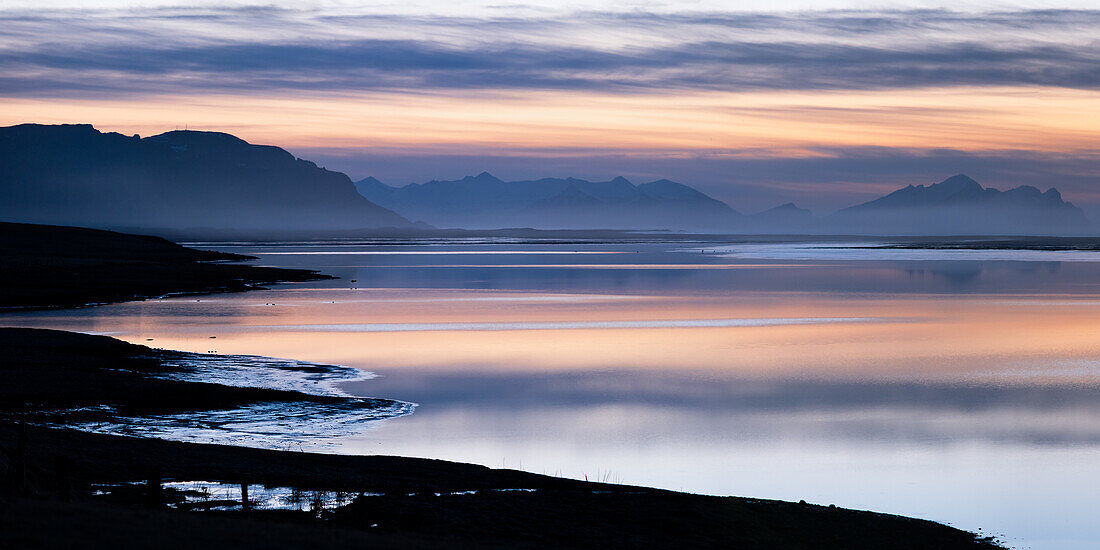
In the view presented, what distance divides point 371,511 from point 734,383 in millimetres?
17004

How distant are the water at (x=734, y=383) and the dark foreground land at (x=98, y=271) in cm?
509

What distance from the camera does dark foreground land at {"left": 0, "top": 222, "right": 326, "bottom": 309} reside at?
57.4 meters

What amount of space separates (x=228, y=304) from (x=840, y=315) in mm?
28830

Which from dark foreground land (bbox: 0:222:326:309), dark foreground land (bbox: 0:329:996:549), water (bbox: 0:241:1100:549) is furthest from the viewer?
dark foreground land (bbox: 0:222:326:309)

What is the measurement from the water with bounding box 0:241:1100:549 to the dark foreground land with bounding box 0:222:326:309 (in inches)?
201

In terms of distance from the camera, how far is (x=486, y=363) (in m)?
34.6

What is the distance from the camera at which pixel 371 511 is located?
15117mm

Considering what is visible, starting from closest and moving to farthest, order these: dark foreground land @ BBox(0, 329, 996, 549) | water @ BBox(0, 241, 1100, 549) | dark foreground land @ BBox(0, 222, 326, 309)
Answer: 1. dark foreground land @ BBox(0, 329, 996, 549)
2. water @ BBox(0, 241, 1100, 549)
3. dark foreground land @ BBox(0, 222, 326, 309)

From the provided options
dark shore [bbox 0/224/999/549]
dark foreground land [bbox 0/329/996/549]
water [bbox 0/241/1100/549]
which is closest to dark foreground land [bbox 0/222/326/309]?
water [bbox 0/241/1100/549]

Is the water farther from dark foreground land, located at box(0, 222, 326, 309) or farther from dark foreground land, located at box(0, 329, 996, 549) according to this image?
dark foreground land, located at box(0, 222, 326, 309)

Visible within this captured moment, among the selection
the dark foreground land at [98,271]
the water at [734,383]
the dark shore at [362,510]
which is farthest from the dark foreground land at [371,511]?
the dark foreground land at [98,271]

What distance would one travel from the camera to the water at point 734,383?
19750mm

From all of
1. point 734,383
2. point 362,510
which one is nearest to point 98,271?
point 734,383

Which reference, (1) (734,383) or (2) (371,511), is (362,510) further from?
(1) (734,383)
